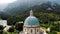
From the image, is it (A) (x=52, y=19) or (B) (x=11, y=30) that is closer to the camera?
(B) (x=11, y=30)

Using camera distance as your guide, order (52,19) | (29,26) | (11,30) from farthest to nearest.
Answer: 1. (52,19)
2. (11,30)
3. (29,26)

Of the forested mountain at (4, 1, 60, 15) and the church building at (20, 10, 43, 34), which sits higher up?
the forested mountain at (4, 1, 60, 15)

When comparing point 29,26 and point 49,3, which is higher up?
point 49,3

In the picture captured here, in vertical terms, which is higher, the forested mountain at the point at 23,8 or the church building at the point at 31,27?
the forested mountain at the point at 23,8

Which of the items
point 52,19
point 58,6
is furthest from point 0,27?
point 58,6

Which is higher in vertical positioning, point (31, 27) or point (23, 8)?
point (23, 8)

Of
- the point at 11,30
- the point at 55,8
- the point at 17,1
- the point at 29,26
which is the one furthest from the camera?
the point at 55,8

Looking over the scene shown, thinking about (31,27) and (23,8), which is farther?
(23,8)

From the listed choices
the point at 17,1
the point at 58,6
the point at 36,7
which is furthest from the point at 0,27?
the point at 58,6

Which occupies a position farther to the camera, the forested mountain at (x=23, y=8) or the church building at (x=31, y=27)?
the forested mountain at (x=23, y=8)

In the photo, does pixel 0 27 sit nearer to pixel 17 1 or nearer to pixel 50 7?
pixel 17 1

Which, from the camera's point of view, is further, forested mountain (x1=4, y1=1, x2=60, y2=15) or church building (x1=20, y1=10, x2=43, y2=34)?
forested mountain (x1=4, y1=1, x2=60, y2=15)
